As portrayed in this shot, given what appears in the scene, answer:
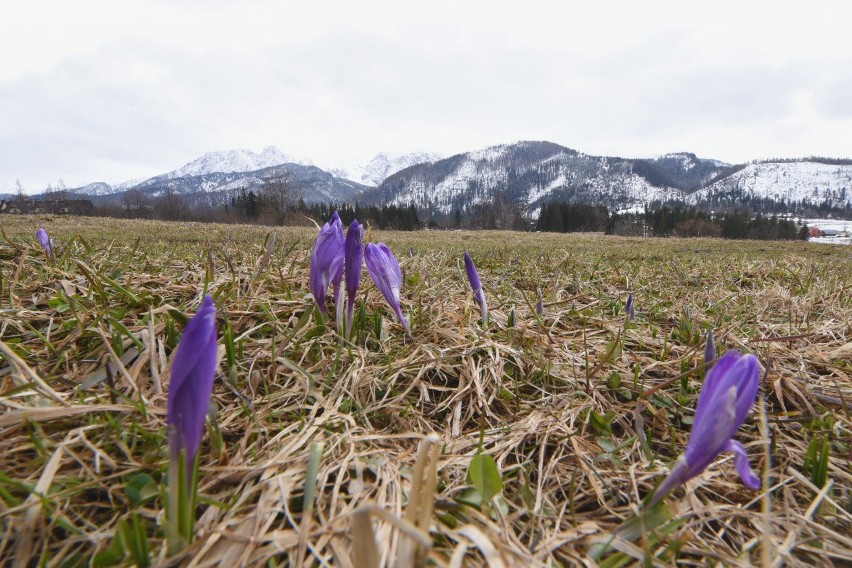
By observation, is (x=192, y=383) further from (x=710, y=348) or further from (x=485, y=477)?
(x=710, y=348)

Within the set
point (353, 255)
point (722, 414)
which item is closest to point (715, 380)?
point (722, 414)

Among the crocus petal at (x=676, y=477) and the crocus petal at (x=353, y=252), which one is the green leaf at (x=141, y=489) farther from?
the crocus petal at (x=676, y=477)

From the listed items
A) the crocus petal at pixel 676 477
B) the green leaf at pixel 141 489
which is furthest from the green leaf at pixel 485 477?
the green leaf at pixel 141 489

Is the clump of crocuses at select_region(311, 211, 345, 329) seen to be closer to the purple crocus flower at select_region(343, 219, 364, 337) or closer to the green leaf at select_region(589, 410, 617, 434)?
the purple crocus flower at select_region(343, 219, 364, 337)

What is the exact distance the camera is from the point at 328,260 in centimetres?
166

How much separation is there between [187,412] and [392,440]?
23.5 inches

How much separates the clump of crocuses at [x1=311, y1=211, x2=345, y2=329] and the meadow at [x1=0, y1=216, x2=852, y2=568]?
16 cm

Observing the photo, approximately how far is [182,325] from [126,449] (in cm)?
68

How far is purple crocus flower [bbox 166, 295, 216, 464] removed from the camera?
77 centimetres

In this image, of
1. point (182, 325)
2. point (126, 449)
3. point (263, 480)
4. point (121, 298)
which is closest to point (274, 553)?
point (263, 480)

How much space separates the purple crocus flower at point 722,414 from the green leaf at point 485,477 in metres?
0.35

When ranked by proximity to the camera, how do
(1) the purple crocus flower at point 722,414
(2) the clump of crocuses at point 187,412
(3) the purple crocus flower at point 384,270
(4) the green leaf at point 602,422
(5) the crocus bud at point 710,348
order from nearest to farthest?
(2) the clump of crocuses at point 187,412
(1) the purple crocus flower at point 722,414
(4) the green leaf at point 602,422
(5) the crocus bud at point 710,348
(3) the purple crocus flower at point 384,270

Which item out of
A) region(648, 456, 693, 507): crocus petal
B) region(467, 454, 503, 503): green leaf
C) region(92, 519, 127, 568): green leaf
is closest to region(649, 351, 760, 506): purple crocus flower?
region(648, 456, 693, 507): crocus petal

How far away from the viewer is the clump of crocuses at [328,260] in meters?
1.64
